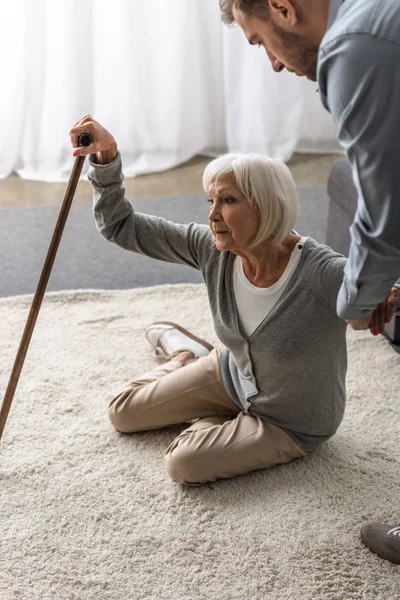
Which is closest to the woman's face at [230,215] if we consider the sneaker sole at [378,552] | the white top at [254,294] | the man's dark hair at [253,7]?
the white top at [254,294]

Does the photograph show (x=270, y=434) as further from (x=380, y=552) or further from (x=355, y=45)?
(x=355, y=45)

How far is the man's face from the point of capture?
132 centimetres

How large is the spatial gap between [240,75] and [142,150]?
0.59 meters

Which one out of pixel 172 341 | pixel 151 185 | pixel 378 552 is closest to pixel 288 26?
pixel 378 552

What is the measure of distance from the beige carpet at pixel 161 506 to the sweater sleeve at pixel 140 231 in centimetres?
51

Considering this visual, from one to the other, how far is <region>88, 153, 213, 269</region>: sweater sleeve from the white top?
113 millimetres

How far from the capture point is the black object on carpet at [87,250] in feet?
10.2

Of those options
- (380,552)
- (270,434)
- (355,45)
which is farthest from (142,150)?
(355,45)

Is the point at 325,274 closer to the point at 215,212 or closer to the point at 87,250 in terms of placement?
the point at 215,212

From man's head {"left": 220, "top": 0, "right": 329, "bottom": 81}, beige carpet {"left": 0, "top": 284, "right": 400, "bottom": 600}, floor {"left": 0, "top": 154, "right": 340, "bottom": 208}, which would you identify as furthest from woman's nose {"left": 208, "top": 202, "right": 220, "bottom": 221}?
floor {"left": 0, "top": 154, "right": 340, "bottom": 208}

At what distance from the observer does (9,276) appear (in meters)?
3.16

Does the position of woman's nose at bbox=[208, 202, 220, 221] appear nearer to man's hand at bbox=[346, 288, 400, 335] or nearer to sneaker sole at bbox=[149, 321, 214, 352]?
man's hand at bbox=[346, 288, 400, 335]

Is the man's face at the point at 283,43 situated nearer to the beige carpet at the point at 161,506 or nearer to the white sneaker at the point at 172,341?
the beige carpet at the point at 161,506

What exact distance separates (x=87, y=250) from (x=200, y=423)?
53.1 inches
